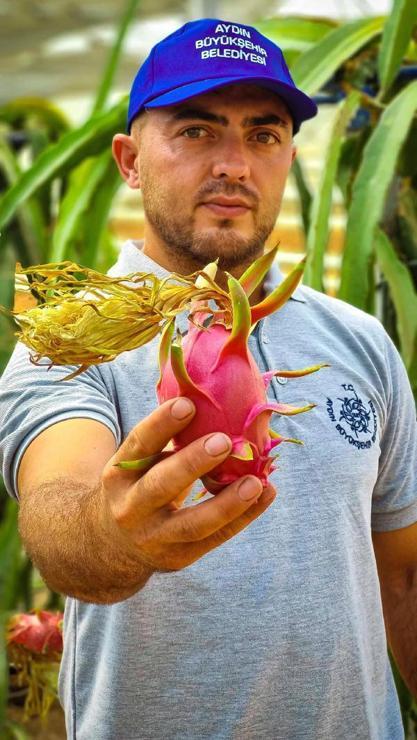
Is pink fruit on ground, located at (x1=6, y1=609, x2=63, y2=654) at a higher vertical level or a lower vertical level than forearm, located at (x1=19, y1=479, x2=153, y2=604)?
lower

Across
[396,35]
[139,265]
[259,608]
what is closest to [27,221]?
[396,35]

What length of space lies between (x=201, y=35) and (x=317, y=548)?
0.54 metres

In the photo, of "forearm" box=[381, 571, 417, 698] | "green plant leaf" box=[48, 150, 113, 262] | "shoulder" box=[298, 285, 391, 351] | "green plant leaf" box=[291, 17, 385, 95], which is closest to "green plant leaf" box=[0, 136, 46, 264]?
"green plant leaf" box=[48, 150, 113, 262]

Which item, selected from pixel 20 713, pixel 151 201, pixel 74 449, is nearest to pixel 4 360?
pixel 151 201

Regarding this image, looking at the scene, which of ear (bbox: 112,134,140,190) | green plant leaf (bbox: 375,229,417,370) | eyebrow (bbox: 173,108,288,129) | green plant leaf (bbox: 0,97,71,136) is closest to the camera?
eyebrow (bbox: 173,108,288,129)

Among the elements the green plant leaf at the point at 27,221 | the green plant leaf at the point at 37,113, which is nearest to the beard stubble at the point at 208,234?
the green plant leaf at the point at 27,221

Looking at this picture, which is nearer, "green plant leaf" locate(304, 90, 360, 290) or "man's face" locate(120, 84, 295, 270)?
"man's face" locate(120, 84, 295, 270)

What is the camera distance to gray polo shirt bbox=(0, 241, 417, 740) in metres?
0.98

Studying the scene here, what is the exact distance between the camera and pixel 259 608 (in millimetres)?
991

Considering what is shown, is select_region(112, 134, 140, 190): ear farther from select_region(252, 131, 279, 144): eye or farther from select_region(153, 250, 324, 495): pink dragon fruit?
select_region(153, 250, 324, 495): pink dragon fruit

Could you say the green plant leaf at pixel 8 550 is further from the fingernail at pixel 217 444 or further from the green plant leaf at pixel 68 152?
the fingernail at pixel 217 444

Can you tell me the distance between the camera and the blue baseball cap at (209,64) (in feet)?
3.50

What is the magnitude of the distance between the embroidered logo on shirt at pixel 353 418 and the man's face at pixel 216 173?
18cm

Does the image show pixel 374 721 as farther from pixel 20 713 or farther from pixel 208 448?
pixel 20 713
